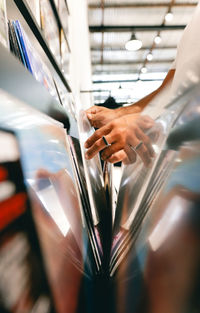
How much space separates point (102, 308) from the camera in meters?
0.31

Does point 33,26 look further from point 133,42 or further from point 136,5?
point 133,42

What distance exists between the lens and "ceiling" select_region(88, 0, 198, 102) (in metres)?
4.52

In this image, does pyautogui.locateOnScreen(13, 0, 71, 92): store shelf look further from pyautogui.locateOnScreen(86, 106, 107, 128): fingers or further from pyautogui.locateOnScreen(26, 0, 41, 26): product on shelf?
pyautogui.locateOnScreen(86, 106, 107, 128): fingers

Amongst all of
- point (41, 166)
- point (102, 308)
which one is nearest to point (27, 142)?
point (41, 166)

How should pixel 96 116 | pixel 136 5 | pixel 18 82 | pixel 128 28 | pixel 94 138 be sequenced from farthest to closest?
pixel 128 28
pixel 136 5
pixel 96 116
pixel 94 138
pixel 18 82

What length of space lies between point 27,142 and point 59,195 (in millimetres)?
103

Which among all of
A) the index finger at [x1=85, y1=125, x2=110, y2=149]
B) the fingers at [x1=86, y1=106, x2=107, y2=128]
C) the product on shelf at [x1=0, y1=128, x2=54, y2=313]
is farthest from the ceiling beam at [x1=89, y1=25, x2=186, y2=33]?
the product on shelf at [x1=0, y1=128, x2=54, y2=313]

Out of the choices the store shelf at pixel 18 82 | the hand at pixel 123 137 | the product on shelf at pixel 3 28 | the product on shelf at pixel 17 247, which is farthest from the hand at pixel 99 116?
the product on shelf at pixel 17 247

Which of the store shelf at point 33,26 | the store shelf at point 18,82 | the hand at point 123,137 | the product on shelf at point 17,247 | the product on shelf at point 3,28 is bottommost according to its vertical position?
the product on shelf at point 17,247

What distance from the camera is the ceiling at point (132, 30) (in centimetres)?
452

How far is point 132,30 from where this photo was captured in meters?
5.15

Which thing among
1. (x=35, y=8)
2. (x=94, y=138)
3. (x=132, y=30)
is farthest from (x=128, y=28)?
(x=94, y=138)

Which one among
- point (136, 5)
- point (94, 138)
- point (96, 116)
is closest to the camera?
point (94, 138)

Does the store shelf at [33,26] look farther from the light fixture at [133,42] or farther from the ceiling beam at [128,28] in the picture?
the ceiling beam at [128,28]
